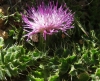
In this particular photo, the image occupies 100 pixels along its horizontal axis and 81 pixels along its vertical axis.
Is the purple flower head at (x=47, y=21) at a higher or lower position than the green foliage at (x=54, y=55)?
higher

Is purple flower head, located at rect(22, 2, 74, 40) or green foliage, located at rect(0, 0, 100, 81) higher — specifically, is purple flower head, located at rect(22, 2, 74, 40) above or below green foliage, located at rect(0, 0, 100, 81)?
above

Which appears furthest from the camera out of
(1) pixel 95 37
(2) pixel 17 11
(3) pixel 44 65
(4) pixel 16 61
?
(2) pixel 17 11

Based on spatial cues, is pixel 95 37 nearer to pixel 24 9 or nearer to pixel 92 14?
pixel 92 14

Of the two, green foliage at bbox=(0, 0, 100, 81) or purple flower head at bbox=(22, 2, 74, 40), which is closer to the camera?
green foliage at bbox=(0, 0, 100, 81)

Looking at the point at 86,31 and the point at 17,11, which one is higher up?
the point at 17,11

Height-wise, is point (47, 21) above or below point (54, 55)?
above

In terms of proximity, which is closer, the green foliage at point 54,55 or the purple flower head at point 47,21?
the green foliage at point 54,55

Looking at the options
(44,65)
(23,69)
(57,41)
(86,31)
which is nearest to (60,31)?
(57,41)

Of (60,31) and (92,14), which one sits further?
(92,14)

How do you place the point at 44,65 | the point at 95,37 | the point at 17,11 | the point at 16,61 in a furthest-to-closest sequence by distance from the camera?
the point at 17,11 < the point at 95,37 < the point at 44,65 < the point at 16,61

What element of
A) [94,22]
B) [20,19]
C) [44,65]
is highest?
[20,19]
